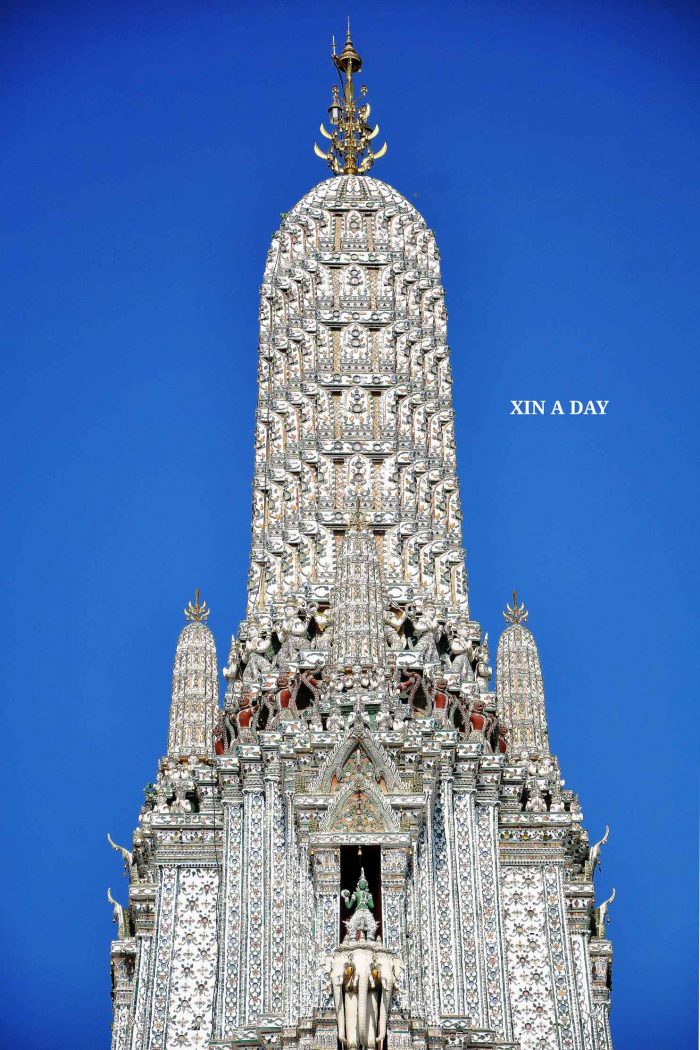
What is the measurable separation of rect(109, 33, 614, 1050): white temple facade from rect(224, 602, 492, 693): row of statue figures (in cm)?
9

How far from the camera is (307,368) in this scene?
76812 mm

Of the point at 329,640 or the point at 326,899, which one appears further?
the point at 329,640

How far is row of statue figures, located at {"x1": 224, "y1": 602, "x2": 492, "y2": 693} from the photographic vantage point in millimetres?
70188

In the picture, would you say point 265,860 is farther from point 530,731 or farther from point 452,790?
point 530,731

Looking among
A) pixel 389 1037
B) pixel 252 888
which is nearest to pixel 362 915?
pixel 389 1037

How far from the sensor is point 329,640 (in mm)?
70312

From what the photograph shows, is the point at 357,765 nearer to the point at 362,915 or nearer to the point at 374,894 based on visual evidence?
the point at 374,894

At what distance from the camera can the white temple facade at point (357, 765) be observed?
62.3 metres

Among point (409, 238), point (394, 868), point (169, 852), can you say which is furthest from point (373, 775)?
point (409, 238)

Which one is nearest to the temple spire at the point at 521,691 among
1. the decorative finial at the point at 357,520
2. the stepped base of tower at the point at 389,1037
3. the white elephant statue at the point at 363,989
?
the decorative finial at the point at 357,520

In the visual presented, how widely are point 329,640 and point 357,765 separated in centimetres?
811

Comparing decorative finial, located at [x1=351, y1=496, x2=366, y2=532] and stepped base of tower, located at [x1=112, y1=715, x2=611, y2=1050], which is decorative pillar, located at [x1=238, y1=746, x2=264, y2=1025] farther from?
decorative finial, located at [x1=351, y1=496, x2=366, y2=532]

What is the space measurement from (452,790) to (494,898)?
118 inches

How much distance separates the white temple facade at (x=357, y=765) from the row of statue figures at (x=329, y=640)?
0.09m
